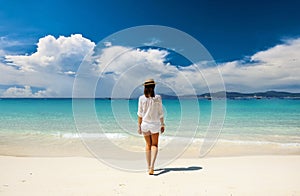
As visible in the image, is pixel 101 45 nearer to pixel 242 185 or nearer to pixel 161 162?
pixel 161 162

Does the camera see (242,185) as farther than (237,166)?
No

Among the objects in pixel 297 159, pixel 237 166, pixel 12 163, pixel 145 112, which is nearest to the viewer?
pixel 145 112

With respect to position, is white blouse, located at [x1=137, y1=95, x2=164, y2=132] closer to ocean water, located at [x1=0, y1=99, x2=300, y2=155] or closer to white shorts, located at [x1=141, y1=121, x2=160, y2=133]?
white shorts, located at [x1=141, y1=121, x2=160, y2=133]

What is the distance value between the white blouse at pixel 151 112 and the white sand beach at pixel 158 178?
926mm

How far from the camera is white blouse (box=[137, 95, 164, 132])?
17.9 ft

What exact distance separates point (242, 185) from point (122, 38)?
4.03 metres

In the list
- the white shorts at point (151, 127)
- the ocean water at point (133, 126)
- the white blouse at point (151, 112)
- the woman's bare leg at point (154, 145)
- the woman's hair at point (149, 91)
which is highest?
the woman's hair at point (149, 91)

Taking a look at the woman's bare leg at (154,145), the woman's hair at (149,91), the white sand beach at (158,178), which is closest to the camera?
the white sand beach at (158,178)

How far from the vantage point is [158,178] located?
17.4 feet

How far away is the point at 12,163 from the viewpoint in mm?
6715

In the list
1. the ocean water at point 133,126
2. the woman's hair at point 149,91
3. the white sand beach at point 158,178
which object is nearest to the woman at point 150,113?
the woman's hair at point 149,91

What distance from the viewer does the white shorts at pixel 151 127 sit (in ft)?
18.1

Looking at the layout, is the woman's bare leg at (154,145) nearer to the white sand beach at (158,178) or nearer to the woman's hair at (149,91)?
the white sand beach at (158,178)

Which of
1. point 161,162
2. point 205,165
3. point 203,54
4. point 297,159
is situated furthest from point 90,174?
point 297,159
